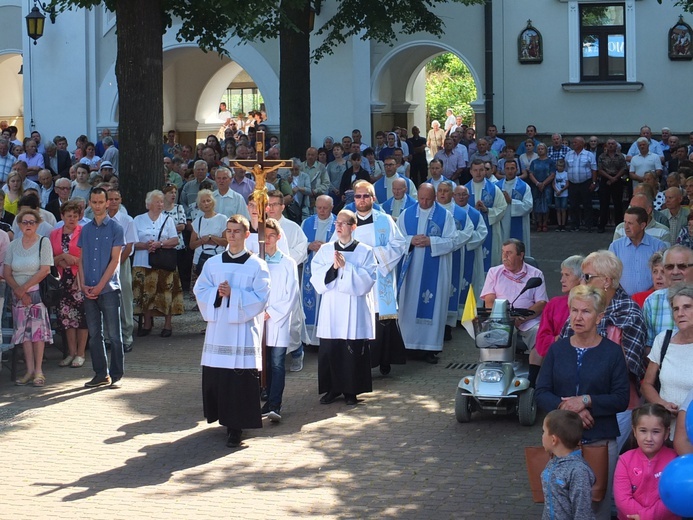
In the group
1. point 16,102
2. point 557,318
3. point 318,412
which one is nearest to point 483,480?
point 557,318

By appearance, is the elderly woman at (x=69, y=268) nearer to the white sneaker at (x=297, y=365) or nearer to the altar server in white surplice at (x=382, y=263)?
the white sneaker at (x=297, y=365)

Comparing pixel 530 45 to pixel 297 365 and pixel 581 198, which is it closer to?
pixel 581 198

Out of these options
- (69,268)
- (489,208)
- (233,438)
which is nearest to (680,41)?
(489,208)

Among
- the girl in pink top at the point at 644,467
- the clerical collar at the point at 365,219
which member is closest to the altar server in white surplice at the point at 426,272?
the clerical collar at the point at 365,219

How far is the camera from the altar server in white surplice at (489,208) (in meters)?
15.4

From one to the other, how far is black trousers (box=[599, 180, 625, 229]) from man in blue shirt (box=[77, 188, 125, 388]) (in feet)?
45.5

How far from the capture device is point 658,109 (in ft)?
84.1

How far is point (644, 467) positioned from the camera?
664 centimetres

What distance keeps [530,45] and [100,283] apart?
1672cm

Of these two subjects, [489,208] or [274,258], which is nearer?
[274,258]

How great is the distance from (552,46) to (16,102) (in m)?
14.8

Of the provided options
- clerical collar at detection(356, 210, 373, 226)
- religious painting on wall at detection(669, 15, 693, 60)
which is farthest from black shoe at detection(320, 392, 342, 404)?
religious painting on wall at detection(669, 15, 693, 60)

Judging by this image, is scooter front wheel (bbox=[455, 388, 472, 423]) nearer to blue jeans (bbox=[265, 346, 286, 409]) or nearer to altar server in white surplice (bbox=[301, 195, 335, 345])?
blue jeans (bbox=[265, 346, 286, 409])

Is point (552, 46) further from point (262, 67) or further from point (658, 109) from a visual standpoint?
point (262, 67)
